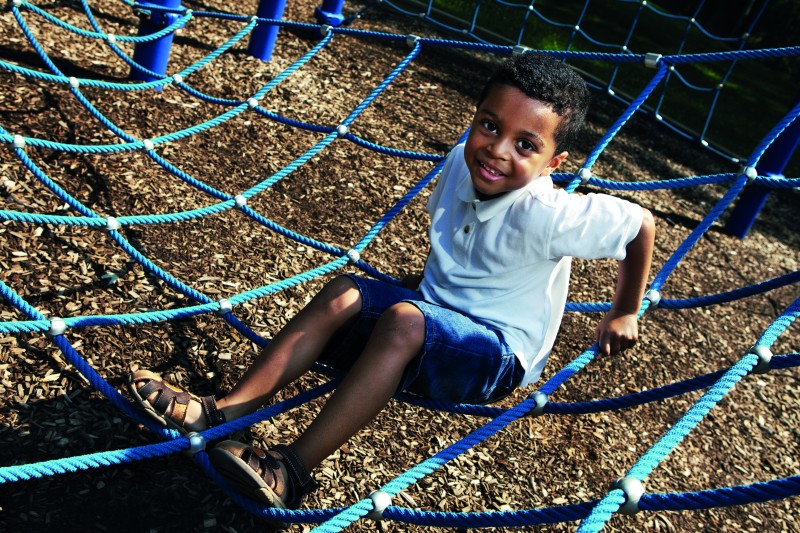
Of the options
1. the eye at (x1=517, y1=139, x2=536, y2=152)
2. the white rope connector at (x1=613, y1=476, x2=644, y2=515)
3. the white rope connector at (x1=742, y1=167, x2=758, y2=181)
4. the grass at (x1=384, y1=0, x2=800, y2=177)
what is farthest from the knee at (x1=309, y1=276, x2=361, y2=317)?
the grass at (x1=384, y1=0, x2=800, y2=177)

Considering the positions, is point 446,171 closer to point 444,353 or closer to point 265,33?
point 444,353

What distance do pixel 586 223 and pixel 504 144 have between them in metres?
0.19

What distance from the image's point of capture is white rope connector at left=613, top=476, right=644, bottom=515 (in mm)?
1119

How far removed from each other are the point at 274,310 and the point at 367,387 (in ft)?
2.94

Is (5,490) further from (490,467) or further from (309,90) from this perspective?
(309,90)

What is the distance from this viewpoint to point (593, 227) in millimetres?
1390

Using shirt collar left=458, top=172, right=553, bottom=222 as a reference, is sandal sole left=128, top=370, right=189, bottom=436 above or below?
below

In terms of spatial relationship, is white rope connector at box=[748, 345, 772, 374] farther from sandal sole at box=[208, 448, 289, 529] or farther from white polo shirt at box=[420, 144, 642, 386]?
sandal sole at box=[208, 448, 289, 529]

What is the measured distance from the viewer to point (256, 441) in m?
1.73

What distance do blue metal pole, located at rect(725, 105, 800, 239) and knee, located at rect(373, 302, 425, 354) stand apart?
244 cm

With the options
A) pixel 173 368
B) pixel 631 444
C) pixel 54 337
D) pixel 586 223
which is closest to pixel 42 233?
pixel 173 368

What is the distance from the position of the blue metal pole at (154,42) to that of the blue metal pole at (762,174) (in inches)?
92.7

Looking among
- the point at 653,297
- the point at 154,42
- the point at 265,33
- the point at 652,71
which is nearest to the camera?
the point at 653,297

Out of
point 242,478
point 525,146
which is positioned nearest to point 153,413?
point 242,478
